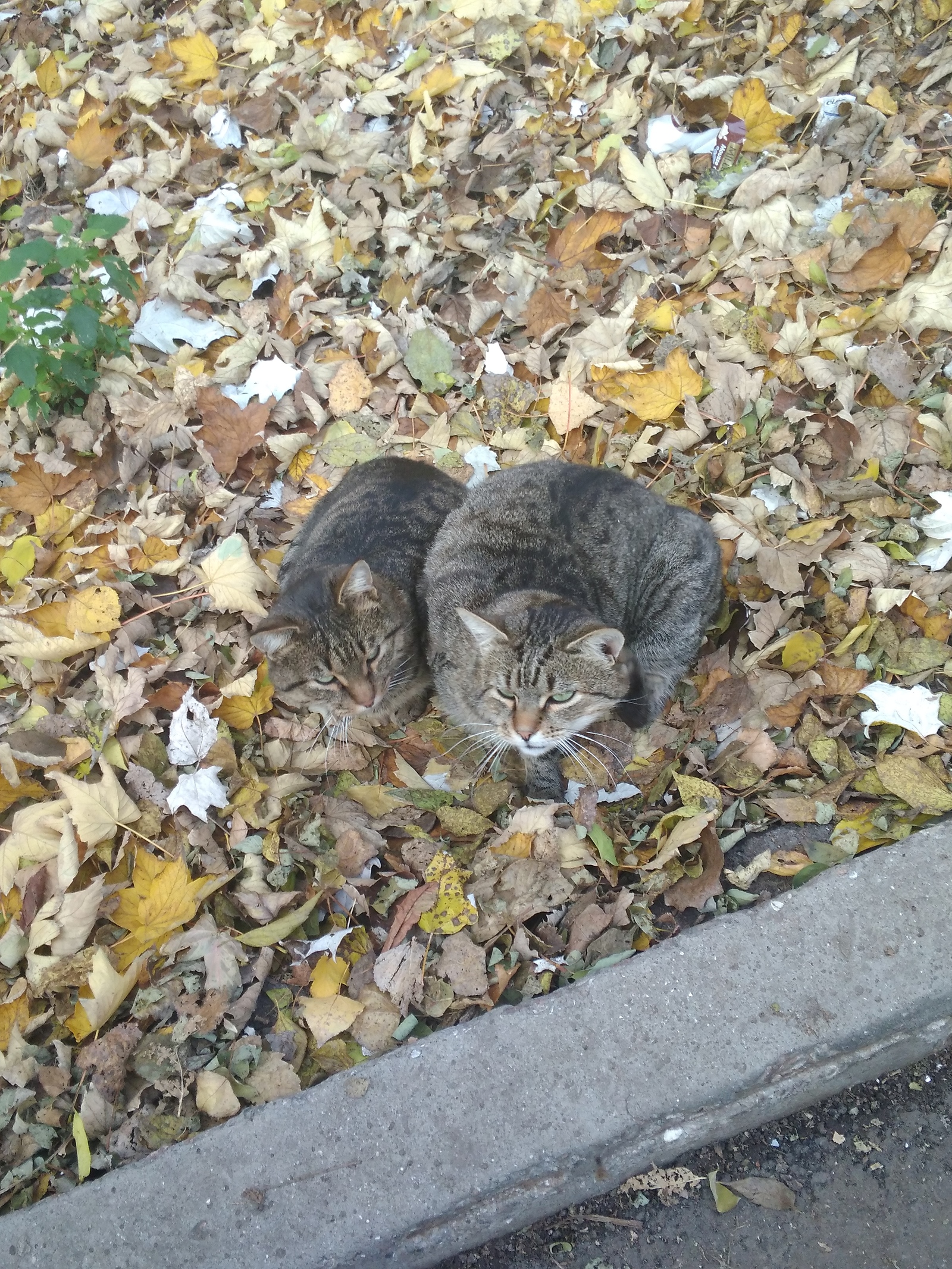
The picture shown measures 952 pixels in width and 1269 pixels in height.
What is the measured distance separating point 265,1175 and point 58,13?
6787mm

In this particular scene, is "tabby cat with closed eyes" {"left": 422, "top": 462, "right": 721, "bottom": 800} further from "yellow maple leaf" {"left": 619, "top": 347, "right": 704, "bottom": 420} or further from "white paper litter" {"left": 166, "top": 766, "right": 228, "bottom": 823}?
"white paper litter" {"left": 166, "top": 766, "right": 228, "bottom": 823}

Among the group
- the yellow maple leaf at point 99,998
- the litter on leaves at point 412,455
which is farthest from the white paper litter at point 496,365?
the yellow maple leaf at point 99,998

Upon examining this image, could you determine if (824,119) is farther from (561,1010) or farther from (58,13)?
(58,13)

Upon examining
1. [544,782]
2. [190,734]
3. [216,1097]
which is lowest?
[216,1097]

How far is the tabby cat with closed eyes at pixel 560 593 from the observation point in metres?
2.91

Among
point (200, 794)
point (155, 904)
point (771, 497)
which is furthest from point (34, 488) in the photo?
point (771, 497)

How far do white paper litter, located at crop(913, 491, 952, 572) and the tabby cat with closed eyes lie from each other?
736 millimetres

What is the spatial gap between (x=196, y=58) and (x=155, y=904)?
4879 millimetres

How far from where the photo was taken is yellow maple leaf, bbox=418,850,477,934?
8.86ft

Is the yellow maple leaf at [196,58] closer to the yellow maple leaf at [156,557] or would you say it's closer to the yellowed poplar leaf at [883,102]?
the yellow maple leaf at [156,557]

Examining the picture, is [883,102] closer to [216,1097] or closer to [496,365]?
[496,365]

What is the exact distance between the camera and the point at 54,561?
373cm

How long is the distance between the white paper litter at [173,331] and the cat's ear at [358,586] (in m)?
1.93

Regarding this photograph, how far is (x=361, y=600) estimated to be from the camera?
303cm
